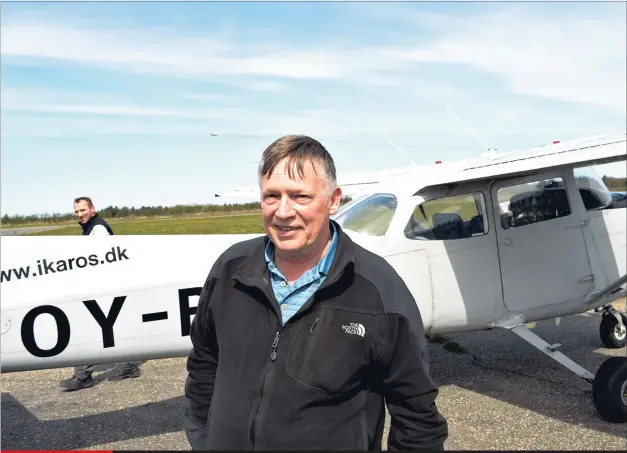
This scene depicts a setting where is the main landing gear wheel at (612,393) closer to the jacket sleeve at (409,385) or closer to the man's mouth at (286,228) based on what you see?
the jacket sleeve at (409,385)

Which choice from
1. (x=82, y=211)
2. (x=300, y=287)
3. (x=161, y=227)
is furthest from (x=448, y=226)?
(x=161, y=227)

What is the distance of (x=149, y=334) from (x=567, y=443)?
3.44m

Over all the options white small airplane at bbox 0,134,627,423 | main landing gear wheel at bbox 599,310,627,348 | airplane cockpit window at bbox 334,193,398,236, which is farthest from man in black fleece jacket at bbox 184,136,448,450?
main landing gear wheel at bbox 599,310,627,348

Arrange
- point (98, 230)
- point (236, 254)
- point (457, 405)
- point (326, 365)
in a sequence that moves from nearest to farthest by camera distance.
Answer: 1. point (326, 365)
2. point (236, 254)
3. point (457, 405)
4. point (98, 230)

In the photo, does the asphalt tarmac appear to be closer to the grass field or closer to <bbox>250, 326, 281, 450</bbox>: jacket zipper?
the grass field

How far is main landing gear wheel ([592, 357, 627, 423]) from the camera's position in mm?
5078

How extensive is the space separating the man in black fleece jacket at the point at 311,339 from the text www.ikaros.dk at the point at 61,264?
2.66 meters

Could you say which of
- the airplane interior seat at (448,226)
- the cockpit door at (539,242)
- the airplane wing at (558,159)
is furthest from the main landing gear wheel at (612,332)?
the airplane interior seat at (448,226)

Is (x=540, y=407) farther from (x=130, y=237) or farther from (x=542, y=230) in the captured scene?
(x=130, y=237)

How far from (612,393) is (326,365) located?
4.27m

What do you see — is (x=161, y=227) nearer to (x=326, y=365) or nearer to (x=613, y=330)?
(x=613, y=330)

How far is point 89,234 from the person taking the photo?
23.4 ft

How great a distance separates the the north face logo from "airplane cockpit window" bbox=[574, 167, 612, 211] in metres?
4.98

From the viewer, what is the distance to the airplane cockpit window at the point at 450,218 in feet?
18.0
